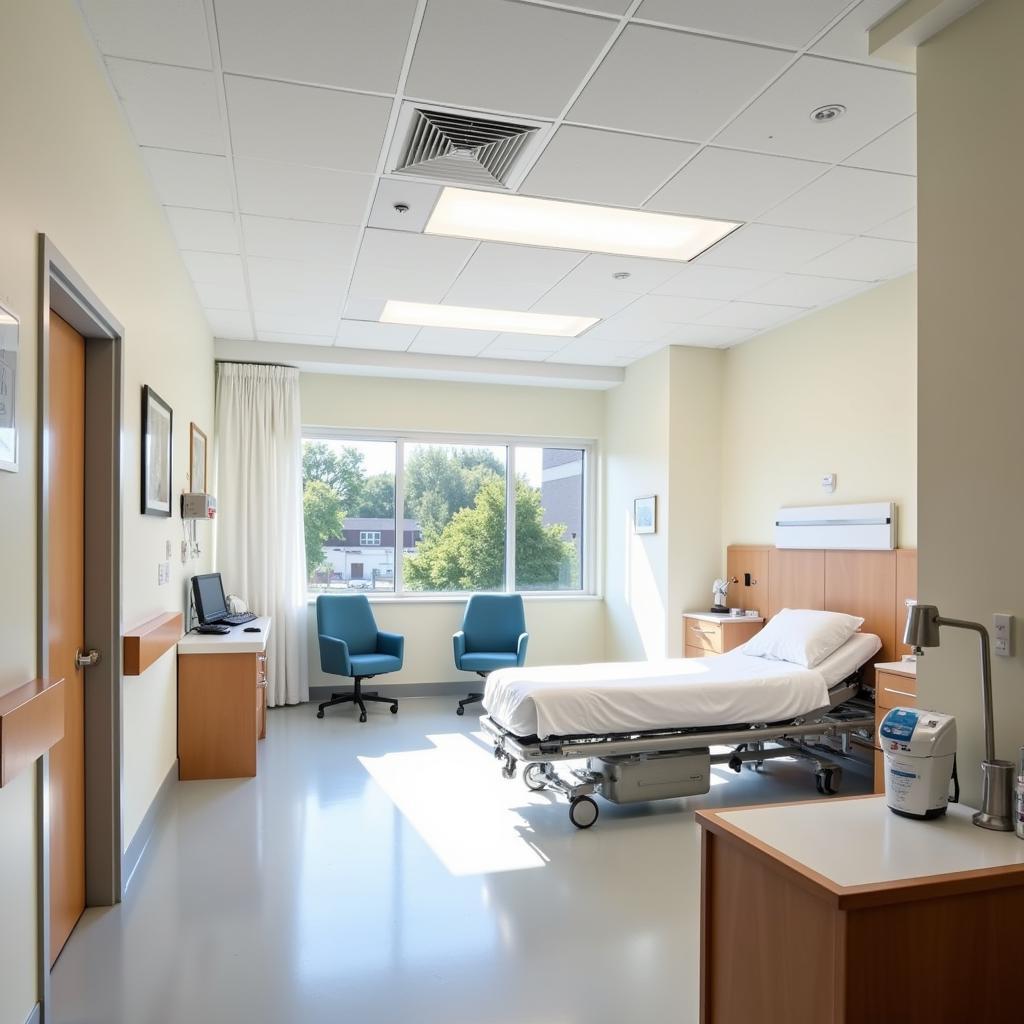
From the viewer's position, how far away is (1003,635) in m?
2.24

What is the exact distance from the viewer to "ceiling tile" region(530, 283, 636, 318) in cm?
528

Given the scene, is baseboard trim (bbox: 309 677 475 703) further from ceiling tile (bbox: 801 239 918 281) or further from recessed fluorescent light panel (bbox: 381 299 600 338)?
ceiling tile (bbox: 801 239 918 281)

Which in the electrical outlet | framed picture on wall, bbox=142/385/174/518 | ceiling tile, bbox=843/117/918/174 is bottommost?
the electrical outlet

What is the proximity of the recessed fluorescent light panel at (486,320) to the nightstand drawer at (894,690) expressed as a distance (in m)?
3.22

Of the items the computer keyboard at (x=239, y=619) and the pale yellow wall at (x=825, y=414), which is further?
the computer keyboard at (x=239, y=619)

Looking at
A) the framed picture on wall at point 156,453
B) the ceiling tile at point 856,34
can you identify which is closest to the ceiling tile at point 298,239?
the framed picture on wall at point 156,453

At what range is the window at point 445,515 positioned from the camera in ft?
24.7

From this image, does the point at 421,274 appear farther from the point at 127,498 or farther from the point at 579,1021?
the point at 579,1021

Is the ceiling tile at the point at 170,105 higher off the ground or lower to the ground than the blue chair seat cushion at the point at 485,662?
higher

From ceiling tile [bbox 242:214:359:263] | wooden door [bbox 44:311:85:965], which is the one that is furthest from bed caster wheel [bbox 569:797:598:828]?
ceiling tile [bbox 242:214:359:263]

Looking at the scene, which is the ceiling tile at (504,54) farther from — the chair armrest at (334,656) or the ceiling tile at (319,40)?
the chair armrest at (334,656)

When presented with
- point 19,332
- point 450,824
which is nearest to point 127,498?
point 19,332

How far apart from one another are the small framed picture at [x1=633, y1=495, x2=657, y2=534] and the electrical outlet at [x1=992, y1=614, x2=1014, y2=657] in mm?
4620

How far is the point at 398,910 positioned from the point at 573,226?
3.59 meters
